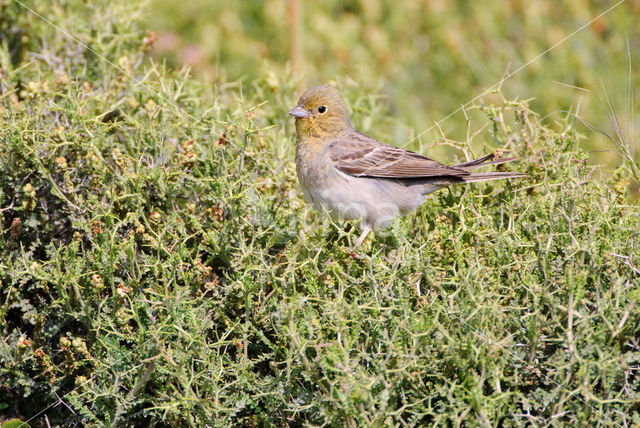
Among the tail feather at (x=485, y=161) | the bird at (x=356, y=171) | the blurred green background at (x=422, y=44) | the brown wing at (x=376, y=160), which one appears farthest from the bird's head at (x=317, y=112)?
the blurred green background at (x=422, y=44)

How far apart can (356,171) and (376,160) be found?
0.17 meters

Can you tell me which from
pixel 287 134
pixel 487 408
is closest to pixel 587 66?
pixel 287 134

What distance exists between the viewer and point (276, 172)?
15.0 ft

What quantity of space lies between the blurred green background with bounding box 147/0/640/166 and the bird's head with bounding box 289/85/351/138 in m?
2.00

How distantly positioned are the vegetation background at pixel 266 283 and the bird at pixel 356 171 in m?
0.14

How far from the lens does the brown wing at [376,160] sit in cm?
459

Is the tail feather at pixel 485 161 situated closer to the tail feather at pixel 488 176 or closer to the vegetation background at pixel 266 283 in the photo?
the tail feather at pixel 488 176

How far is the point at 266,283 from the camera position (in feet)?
11.9

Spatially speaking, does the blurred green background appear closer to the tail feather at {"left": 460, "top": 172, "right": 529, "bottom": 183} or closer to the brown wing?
the brown wing

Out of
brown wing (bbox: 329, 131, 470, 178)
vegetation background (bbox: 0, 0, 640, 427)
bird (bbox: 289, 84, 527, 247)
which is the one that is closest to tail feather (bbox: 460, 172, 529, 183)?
bird (bbox: 289, 84, 527, 247)

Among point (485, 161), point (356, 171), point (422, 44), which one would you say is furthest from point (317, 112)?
point (422, 44)

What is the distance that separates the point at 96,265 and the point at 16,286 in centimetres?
55

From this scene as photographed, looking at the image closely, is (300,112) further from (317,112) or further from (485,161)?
(485,161)

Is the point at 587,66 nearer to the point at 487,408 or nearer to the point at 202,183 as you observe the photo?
the point at 202,183
